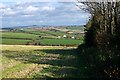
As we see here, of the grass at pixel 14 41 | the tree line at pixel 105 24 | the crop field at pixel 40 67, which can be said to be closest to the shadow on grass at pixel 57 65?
the crop field at pixel 40 67

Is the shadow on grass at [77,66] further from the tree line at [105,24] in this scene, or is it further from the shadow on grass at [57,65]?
the tree line at [105,24]

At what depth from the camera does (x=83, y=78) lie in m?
17.3

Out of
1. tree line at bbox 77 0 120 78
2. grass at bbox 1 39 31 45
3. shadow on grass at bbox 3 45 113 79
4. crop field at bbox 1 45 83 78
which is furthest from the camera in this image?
grass at bbox 1 39 31 45

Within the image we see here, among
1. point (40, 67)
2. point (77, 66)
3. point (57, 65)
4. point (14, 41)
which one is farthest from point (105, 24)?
point (14, 41)

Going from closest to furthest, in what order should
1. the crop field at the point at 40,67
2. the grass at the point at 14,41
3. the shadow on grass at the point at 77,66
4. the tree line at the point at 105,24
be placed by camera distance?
the shadow on grass at the point at 77,66
the crop field at the point at 40,67
the tree line at the point at 105,24
the grass at the point at 14,41

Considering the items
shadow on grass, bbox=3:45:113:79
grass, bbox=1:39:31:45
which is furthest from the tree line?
grass, bbox=1:39:31:45

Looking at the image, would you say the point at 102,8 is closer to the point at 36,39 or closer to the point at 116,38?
the point at 116,38

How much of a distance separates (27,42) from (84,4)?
45733mm

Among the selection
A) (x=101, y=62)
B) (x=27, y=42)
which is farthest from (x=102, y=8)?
(x=27, y=42)

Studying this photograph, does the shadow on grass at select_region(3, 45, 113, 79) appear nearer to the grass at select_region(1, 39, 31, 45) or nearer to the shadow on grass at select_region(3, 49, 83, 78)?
the shadow on grass at select_region(3, 49, 83, 78)

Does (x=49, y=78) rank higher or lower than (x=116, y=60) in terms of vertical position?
lower

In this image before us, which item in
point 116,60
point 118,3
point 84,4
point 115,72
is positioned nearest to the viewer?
point 115,72

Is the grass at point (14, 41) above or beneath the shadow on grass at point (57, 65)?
beneath

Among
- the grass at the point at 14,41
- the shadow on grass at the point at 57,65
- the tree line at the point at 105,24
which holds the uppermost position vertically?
the tree line at the point at 105,24
